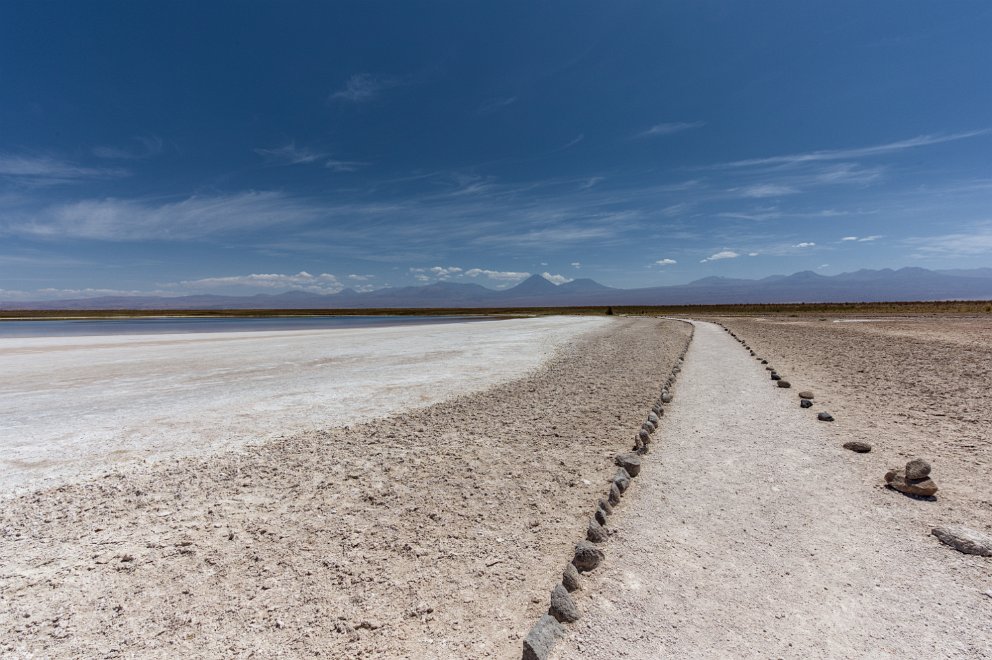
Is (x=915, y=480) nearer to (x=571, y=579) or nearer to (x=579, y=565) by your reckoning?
(x=579, y=565)

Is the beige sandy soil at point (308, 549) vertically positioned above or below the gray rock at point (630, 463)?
below

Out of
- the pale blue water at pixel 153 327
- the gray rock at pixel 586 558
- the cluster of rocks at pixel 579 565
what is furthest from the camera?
the pale blue water at pixel 153 327

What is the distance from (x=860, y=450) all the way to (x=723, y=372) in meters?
8.31

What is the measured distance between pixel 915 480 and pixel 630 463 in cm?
339

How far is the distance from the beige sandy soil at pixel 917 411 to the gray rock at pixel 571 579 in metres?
3.42

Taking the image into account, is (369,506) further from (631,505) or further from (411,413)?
(411,413)

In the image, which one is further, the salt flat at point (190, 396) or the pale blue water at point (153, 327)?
the pale blue water at point (153, 327)

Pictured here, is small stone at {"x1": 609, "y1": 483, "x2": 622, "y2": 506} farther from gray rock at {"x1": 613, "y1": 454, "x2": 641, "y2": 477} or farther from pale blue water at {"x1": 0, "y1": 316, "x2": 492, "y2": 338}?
pale blue water at {"x1": 0, "y1": 316, "x2": 492, "y2": 338}

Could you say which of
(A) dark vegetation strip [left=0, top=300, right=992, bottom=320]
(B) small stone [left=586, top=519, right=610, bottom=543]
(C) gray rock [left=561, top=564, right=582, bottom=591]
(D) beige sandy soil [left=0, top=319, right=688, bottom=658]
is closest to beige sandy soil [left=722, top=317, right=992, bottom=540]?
(B) small stone [left=586, top=519, right=610, bottom=543]

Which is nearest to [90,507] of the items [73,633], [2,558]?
[2,558]

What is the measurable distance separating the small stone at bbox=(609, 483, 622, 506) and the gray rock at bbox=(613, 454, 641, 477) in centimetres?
78

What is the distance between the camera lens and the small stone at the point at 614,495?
5343 mm

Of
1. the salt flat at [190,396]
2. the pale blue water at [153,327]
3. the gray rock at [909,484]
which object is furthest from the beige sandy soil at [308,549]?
the pale blue water at [153,327]

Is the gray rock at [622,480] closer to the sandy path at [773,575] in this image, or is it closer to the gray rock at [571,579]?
the sandy path at [773,575]
